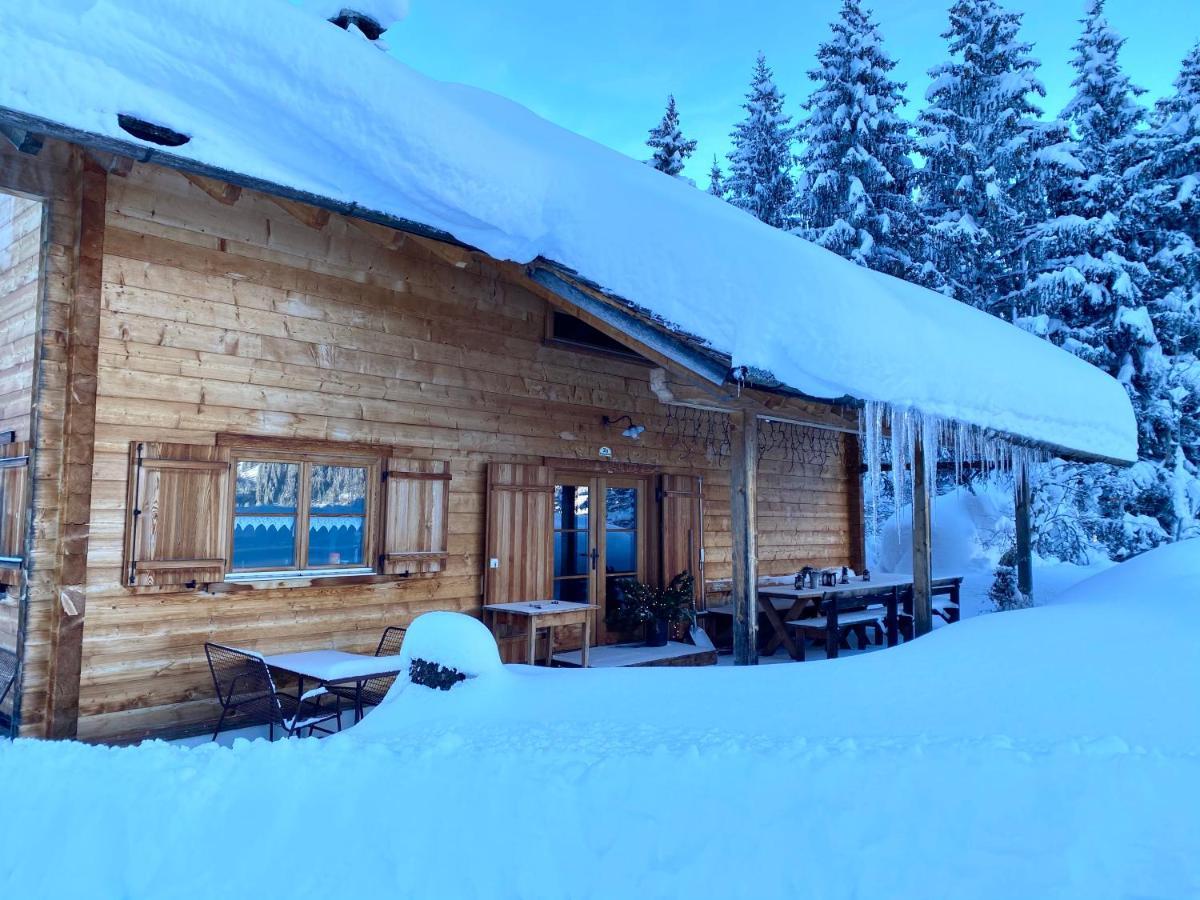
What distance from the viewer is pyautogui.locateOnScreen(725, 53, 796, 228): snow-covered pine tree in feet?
67.1

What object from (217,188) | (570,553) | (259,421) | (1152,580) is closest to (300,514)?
(259,421)

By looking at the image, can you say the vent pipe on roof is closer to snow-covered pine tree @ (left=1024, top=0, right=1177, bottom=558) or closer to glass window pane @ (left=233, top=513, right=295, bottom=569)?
glass window pane @ (left=233, top=513, right=295, bottom=569)

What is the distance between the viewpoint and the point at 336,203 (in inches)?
185

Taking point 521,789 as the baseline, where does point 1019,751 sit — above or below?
above

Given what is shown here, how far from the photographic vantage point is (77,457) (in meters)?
4.50

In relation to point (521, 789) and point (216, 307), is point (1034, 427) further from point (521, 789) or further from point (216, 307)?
point (216, 307)

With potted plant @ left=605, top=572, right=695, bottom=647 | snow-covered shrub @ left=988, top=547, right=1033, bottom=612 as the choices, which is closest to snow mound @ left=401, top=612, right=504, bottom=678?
potted plant @ left=605, top=572, right=695, bottom=647

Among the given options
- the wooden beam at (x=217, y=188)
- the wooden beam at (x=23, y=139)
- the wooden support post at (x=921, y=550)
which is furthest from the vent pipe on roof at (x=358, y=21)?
the wooden support post at (x=921, y=550)

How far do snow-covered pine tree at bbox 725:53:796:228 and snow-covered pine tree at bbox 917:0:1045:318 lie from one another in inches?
147

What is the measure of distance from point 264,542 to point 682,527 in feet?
13.1

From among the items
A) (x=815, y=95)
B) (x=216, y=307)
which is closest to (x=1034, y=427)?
(x=216, y=307)

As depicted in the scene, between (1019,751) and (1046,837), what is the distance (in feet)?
1.22

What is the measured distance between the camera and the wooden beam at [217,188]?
4.97 m

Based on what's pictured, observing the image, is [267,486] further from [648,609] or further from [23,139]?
[648,609]
